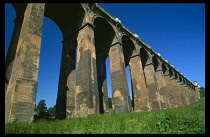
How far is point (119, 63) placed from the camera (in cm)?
1226

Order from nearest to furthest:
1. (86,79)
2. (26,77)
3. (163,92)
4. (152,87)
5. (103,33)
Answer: (26,77)
(86,79)
(103,33)
(152,87)
(163,92)

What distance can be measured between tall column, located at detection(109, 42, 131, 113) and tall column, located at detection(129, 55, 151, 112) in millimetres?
3844

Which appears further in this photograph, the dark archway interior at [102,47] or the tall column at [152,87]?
the tall column at [152,87]

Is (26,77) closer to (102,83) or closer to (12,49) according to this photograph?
(12,49)

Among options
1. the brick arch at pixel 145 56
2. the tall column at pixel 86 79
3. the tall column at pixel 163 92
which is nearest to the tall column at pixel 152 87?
the brick arch at pixel 145 56

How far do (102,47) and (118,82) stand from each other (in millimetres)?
5264

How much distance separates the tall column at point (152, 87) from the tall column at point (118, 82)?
312 inches

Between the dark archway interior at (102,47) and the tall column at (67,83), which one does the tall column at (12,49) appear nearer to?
the tall column at (67,83)

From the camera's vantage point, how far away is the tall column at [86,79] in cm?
804

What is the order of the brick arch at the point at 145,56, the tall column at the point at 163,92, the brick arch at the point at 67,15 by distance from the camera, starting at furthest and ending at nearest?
the brick arch at the point at 145,56 < the tall column at the point at 163,92 < the brick arch at the point at 67,15

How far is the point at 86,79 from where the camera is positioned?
8.66 m

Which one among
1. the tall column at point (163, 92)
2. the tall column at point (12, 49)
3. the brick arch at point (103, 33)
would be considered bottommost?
the tall column at point (163, 92)

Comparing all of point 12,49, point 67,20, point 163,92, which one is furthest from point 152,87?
point 12,49
